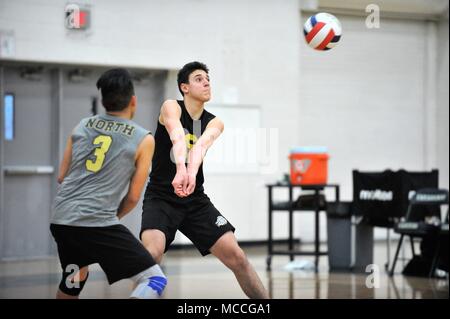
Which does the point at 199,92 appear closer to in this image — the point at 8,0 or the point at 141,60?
the point at 8,0

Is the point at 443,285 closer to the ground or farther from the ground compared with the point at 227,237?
closer to the ground

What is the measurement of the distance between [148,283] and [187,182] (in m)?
0.81

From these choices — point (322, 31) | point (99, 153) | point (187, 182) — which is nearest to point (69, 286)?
point (99, 153)

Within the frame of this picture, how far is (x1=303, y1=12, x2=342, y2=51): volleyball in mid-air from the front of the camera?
5.46 meters

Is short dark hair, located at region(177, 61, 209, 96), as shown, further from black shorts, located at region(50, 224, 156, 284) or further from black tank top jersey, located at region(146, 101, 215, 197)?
black shorts, located at region(50, 224, 156, 284)

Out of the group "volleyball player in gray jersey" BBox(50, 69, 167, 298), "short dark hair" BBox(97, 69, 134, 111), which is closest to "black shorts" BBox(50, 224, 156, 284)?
"volleyball player in gray jersey" BBox(50, 69, 167, 298)

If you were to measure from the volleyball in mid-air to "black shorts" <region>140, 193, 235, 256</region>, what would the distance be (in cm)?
132

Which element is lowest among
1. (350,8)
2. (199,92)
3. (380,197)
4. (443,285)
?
(443,285)

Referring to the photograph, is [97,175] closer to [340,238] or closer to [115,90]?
[115,90]
